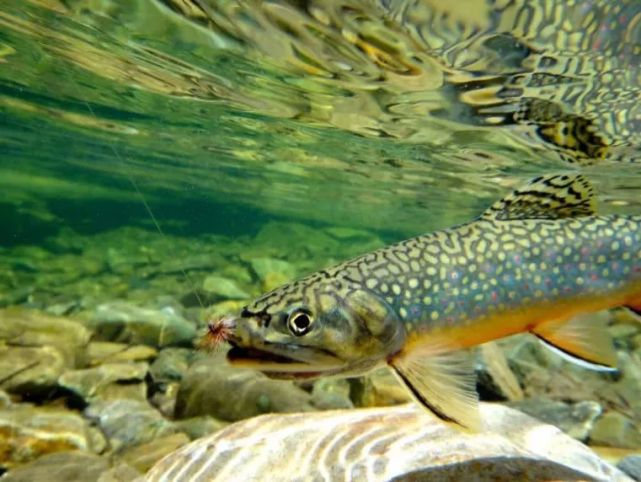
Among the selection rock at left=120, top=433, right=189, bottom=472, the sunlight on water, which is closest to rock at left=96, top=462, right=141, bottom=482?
rock at left=120, top=433, right=189, bottom=472

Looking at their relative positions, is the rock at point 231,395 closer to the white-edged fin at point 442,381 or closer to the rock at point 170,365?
the rock at point 170,365

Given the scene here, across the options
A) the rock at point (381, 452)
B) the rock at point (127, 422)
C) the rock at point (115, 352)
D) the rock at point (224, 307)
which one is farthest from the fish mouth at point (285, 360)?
the rock at point (224, 307)

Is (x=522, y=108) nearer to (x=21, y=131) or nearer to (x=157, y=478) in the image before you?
(x=157, y=478)

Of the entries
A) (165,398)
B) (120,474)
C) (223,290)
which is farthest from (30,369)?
(223,290)

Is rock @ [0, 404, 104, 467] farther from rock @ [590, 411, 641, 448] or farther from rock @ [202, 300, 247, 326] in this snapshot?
rock @ [202, 300, 247, 326]

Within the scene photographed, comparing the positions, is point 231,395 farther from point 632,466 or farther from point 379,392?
point 632,466

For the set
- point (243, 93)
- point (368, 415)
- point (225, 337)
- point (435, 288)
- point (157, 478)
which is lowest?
point (157, 478)

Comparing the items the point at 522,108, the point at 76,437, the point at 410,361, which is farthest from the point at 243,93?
the point at 410,361
